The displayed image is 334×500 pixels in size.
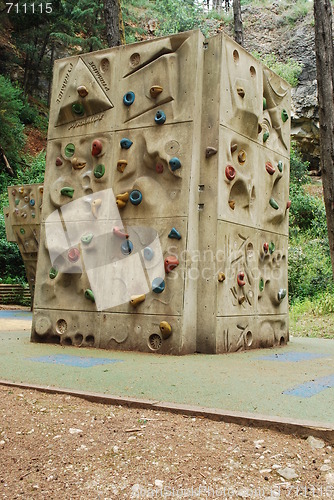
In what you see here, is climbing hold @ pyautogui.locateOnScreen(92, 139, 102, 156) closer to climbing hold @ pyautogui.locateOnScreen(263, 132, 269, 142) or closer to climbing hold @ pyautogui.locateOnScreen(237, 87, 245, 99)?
climbing hold @ pyautogui.locateOnScreen(237, 87, 245, 99)

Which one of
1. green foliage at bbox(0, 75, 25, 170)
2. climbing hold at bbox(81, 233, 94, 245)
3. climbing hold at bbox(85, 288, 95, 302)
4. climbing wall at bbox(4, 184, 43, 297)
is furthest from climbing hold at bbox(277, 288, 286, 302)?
green foliage at bbox(0, 75, 25, 170)

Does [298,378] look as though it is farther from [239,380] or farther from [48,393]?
[48,393]

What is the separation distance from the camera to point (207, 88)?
683 cm

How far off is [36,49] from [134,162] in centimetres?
2269

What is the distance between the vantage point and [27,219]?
12.8 m

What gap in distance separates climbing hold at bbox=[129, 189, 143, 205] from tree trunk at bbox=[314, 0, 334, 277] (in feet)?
7.22

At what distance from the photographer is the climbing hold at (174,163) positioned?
6.48m

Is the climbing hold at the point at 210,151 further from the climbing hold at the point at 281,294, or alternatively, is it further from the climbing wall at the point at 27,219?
the climbing wall at the point at 27,219

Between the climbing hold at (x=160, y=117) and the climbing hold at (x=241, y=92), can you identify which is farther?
the climbing hold at (x=241, y=92)

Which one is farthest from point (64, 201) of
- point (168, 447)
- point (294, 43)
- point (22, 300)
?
point (294, 43)

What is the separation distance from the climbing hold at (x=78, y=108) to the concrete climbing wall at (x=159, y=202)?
29 mm

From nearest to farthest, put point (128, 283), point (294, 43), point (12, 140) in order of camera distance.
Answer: point (128, 283) → point (12, 140) → point (294, 43)

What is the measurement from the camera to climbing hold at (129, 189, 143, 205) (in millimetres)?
6754

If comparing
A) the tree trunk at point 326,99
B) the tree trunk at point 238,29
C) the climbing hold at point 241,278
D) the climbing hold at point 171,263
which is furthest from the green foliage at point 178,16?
the climbing hold at point 171,263
